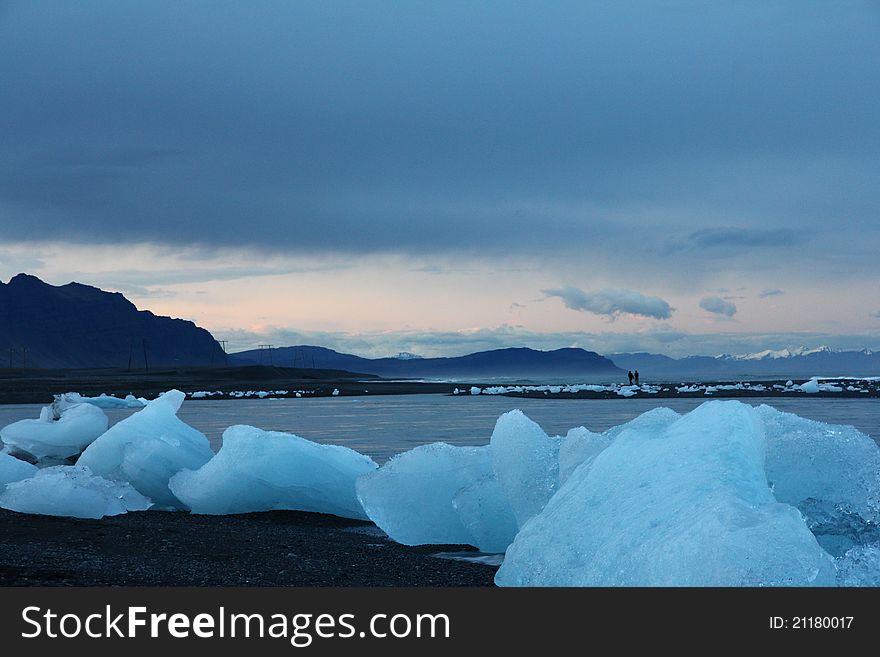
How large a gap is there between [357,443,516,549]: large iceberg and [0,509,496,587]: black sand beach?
20cm

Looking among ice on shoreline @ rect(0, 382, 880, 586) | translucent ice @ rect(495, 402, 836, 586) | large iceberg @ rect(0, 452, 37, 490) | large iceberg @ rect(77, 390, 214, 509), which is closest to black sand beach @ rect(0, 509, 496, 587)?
ice on shoreline @ rect(0, 382, 880, 586)

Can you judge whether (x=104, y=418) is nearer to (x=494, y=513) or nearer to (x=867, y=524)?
(x=494, y=513)

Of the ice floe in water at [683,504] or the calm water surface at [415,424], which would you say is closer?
the ice floe in water at [683,504]

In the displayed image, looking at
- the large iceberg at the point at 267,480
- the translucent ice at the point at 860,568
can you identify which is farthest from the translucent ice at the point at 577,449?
the large iceberg at the point at 267,480

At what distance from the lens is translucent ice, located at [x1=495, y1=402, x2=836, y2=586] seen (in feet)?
14.5

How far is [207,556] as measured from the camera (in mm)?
6816

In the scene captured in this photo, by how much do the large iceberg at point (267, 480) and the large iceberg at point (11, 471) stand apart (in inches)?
70.7

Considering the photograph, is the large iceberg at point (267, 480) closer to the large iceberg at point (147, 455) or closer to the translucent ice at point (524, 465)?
the large iceberg at point (147, 455)

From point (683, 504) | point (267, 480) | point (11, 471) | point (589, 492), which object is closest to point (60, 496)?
point (11, 471)

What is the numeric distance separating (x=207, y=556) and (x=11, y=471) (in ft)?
15.4

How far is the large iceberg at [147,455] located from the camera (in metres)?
10.9

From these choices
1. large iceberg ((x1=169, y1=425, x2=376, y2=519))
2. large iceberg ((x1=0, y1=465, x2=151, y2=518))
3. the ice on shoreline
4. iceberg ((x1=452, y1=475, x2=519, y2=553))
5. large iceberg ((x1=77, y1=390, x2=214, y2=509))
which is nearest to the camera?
the ice on shoreline

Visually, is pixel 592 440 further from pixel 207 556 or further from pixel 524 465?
pixel 207 556

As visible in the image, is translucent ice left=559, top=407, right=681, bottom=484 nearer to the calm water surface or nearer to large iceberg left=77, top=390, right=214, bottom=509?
large iceberg left=77, top=390, right=214, bottom=509
